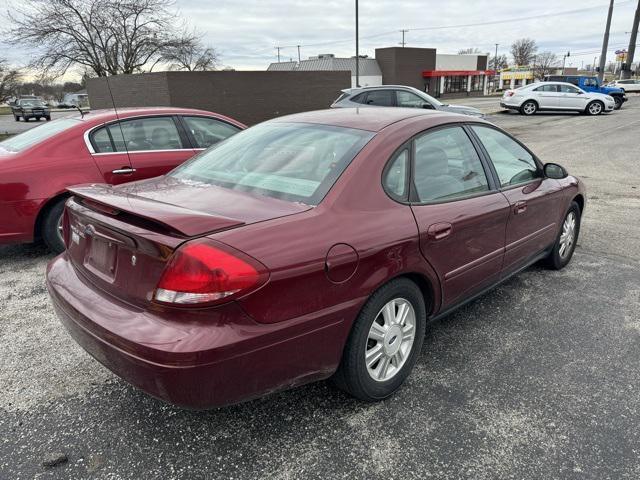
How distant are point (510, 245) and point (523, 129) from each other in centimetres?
1617

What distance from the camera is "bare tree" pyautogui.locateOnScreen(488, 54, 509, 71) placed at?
321 ft

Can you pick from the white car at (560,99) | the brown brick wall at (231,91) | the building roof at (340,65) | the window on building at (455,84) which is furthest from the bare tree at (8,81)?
the window on building at (455,84)

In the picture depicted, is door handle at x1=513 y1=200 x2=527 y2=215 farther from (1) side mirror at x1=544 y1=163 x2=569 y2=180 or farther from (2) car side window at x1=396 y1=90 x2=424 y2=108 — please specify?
(2) car side window at x1=396 y1=90 x2=424 y2=108

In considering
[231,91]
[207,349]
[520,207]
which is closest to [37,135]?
[207,349]

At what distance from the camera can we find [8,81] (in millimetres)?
25391

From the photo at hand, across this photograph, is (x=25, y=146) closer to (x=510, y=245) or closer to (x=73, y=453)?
(x=73, y=453)

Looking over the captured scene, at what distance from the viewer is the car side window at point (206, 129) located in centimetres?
572

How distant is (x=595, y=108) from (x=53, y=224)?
Answer: 83.4 ft

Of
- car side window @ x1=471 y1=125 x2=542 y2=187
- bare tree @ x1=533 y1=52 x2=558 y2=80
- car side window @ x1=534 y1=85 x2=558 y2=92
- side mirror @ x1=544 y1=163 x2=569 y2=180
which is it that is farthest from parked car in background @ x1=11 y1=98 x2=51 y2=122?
bare tree @ x1=533 y1=52 x2=558 y2=80

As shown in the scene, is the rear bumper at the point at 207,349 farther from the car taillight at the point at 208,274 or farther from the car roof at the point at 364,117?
the car roof at the point at 364,117

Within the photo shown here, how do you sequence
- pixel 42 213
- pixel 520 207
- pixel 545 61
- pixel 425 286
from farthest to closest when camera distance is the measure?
1. pixel 545 61
2. pixel 42 213
3. pixel 520 207
4. pixel 425 286

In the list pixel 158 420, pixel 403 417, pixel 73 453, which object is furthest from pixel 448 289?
pixel 73 453

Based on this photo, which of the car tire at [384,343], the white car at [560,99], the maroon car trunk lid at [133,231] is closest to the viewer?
the maroon car trunk lid at [133,231]

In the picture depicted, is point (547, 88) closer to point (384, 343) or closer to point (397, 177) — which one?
point (397, 177)
